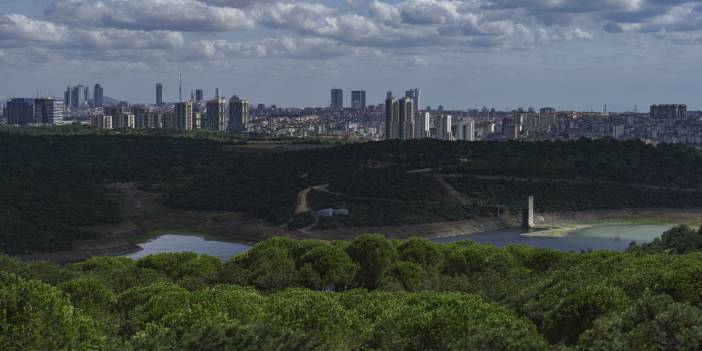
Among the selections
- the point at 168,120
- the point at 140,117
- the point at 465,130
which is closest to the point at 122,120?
the point at 140,117

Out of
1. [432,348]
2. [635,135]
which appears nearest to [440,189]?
[432,348]

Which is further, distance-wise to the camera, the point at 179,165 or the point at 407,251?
the point at 179,165

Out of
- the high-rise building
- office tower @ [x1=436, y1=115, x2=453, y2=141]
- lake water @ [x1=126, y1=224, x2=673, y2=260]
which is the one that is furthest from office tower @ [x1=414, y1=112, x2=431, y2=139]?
lake water @ [x1=126, y1=224, x2=673, y2=260]

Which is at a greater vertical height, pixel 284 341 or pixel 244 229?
pixel 284 341

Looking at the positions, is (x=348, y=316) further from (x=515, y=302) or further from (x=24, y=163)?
(x=24, y=163)

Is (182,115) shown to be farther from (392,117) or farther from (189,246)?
(189,246)

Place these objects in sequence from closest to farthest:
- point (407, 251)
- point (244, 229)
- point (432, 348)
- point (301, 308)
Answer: point (432, 348) < point (301, 308) < point (407, 251) < point (244, 229)

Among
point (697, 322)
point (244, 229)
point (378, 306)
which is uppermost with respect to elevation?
point (697, 322)

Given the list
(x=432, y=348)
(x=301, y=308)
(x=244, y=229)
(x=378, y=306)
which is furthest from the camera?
(x=244, y=229)
